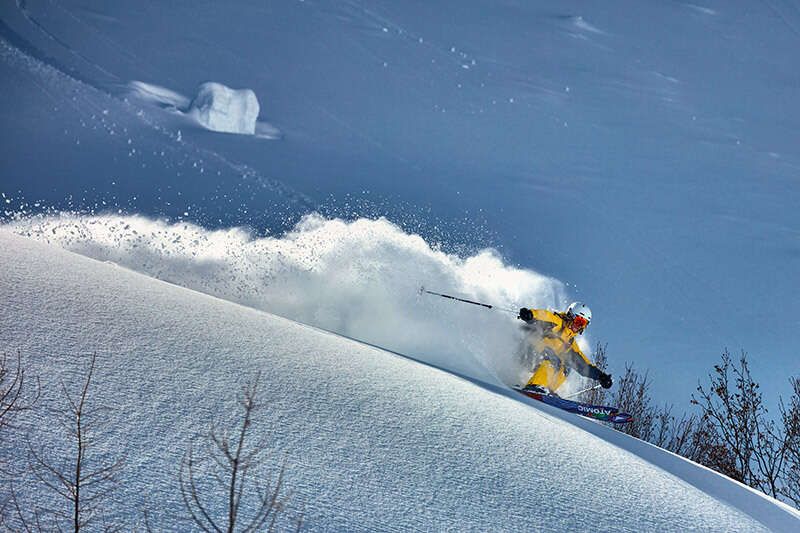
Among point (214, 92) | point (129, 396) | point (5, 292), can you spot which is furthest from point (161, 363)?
point (214, 92)

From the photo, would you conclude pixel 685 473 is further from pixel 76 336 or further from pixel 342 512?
pixel 76 336

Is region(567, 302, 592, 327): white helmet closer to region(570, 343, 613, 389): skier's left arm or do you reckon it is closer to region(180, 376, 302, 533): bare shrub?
region(570, 343, 613, 389): skier's left arm

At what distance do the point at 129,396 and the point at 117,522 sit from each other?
1935 millimetres

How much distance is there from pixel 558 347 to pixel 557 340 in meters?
0.12

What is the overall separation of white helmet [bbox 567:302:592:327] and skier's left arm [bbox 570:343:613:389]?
20.9 inches

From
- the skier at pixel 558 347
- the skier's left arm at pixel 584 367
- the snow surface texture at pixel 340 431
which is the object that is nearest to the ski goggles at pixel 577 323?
the skier at pixel 558 347

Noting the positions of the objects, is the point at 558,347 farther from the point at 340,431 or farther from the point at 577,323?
the point at 340,431

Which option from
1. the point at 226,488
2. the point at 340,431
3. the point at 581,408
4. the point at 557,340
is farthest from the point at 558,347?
the point at 226,488

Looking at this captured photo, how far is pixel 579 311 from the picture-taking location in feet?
47.5

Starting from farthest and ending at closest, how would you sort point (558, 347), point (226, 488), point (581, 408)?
point (558, 347)
point (581, 408)
point (226, 488)

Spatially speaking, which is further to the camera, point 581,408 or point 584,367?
point 584,367

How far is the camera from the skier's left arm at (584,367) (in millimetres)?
14398

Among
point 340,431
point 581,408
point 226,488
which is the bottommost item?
point 226,488

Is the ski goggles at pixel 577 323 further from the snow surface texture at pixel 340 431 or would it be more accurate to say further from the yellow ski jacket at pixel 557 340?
the snow surface texture at pixel 340 431
